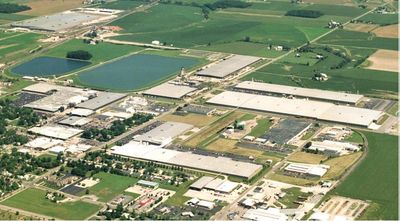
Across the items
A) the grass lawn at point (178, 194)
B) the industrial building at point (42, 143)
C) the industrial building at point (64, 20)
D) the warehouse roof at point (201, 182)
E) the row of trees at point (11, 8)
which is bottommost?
the grass lawn at point (178, 194)

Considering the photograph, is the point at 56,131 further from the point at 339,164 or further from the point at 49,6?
the point at 49,6

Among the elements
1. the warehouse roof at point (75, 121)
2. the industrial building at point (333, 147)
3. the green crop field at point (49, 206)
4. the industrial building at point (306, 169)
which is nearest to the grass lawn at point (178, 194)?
the green crop field at point (49, 206)

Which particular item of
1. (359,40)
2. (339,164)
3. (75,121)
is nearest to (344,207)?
(339,164)

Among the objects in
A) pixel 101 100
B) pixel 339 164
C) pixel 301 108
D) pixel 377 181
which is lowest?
pixel 377 181

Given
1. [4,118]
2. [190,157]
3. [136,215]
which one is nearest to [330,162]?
[190,157]

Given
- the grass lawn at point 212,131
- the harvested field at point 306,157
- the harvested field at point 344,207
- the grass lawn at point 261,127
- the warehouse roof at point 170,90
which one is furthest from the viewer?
the warehouse roof at point 170,90

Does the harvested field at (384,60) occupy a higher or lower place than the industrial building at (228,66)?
lower

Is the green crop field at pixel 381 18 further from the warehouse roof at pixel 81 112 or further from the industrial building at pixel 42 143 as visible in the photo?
the industrial building at pixel 42 143
